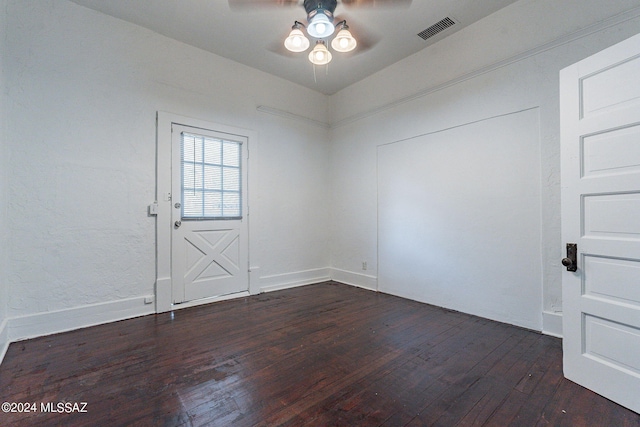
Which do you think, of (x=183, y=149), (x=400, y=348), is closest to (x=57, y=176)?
(x=183, y=149)

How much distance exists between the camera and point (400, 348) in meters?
2.33

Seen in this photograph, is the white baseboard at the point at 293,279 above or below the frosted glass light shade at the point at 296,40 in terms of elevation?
below

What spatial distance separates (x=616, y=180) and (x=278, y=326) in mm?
2837

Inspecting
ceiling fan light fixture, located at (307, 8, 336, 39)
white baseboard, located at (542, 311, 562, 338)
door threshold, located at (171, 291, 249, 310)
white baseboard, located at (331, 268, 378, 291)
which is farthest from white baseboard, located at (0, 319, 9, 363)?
white baseboard, located at (542, 311, 562, 338)

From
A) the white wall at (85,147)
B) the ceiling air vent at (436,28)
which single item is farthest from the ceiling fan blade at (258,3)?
the ceiling air vent at (436,28)

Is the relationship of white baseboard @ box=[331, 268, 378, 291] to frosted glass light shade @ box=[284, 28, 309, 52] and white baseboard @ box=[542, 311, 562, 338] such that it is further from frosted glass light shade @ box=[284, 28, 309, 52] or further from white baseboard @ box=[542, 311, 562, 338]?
frosted glass light shade @ box=[284, 28, 309, 52]

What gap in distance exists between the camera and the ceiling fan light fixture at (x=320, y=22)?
2520 mm

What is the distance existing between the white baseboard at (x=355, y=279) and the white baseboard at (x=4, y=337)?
3828 mm

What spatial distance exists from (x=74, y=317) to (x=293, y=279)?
104 inches

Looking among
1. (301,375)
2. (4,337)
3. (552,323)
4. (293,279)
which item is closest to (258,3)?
(301,375)

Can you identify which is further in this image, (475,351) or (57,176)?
(57,176)

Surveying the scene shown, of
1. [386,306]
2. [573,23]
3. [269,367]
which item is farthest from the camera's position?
[386,306]

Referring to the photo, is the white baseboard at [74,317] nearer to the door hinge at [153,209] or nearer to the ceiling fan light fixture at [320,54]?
the door hinge at [153,209]

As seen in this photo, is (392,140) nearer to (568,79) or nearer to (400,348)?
(568,79)
